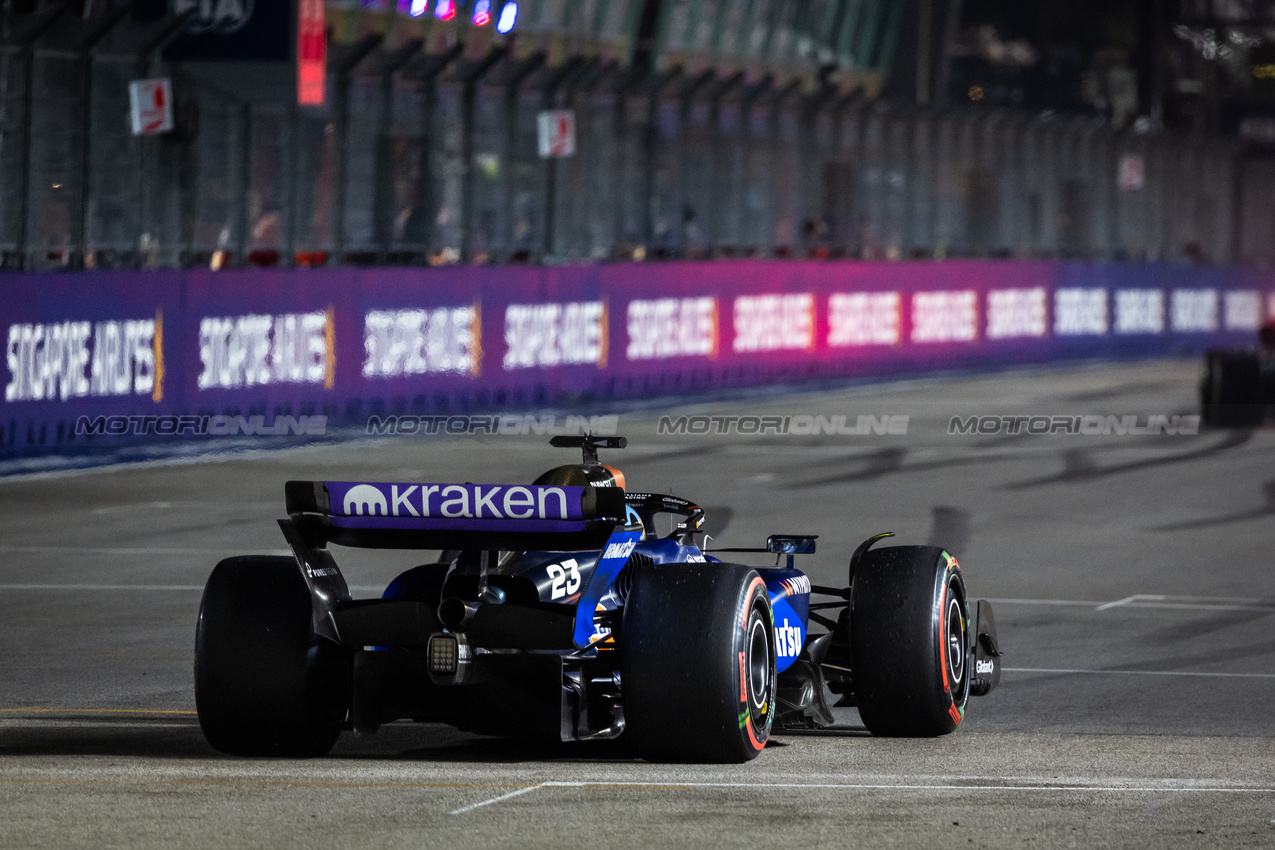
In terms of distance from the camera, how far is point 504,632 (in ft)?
23.5

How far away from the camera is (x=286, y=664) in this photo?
7355mm

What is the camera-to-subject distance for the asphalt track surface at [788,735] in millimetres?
6266

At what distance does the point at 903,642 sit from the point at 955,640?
1.42 feet

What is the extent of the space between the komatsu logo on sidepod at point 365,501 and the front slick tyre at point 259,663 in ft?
1.16

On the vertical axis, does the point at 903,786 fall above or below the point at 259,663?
below

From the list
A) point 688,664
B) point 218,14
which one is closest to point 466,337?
point 218,14

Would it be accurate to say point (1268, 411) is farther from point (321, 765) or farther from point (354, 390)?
point (321, 765)

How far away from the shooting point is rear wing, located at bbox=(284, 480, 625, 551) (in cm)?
707

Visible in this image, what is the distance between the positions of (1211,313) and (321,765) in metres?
36.9

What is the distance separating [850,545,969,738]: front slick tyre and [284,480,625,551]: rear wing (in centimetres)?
109

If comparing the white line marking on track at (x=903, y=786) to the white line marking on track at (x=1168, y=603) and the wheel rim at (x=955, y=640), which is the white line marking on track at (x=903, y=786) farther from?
the white line marking on track at (x=1168, y=603)

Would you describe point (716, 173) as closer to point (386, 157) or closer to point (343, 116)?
point (386, 157)

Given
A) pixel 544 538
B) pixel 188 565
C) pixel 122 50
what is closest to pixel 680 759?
pixel 544 538

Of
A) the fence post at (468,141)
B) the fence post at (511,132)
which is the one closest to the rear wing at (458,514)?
the fence post at (468,141)
